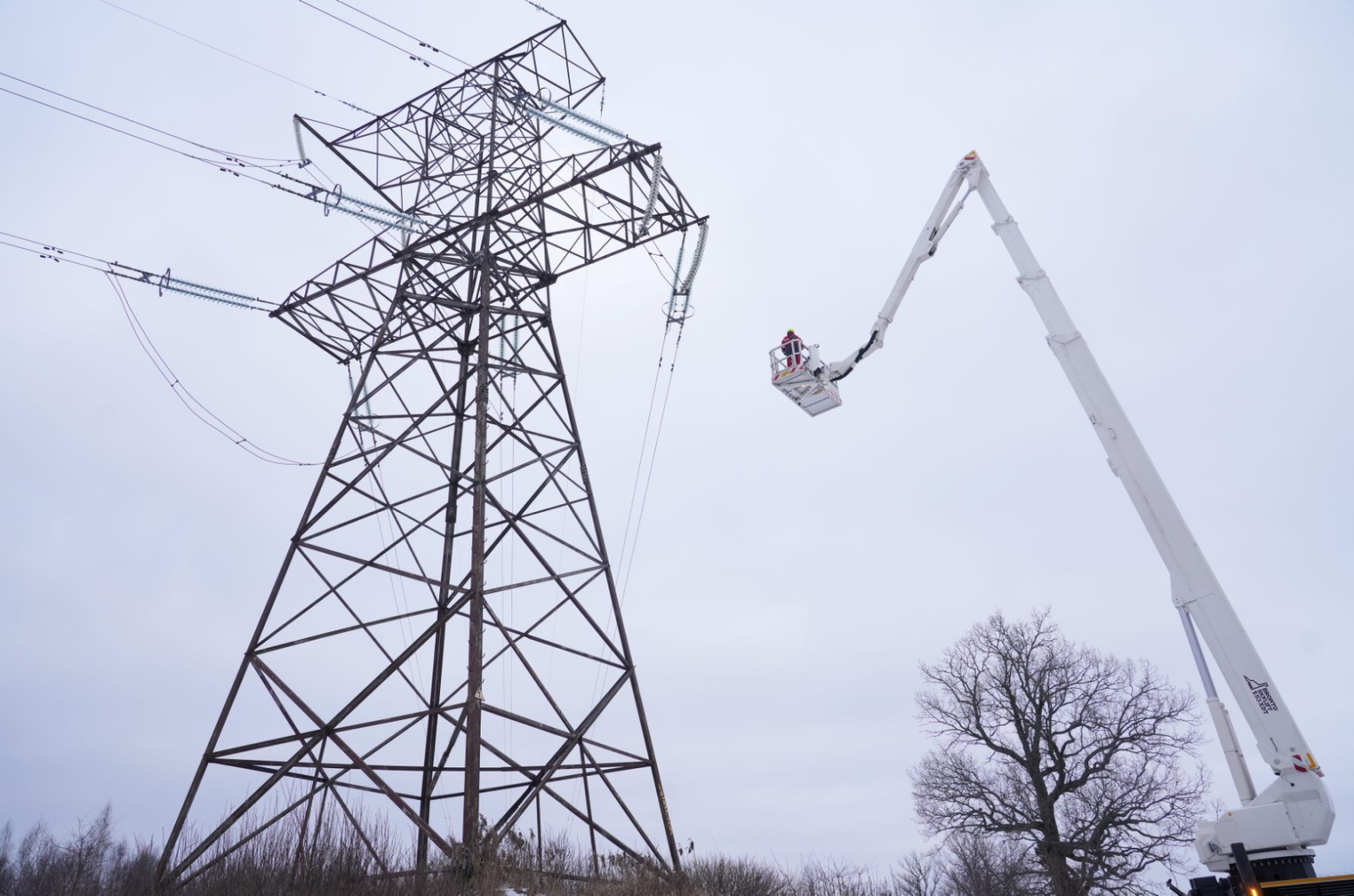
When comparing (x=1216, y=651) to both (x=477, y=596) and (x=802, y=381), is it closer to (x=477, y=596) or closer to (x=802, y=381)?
(x=802, y=381)

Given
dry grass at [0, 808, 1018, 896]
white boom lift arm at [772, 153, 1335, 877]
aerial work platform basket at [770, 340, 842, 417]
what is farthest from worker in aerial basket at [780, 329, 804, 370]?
dry grass at [0, 808, 1018, 896]

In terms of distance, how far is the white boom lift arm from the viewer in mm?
8703

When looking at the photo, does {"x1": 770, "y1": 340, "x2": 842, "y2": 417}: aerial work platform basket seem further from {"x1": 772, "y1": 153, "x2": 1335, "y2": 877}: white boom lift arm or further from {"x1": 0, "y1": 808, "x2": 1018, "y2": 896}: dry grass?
{"x1": 0, "y1": 808, "x2": 1018, "y2": 896}: dry grass

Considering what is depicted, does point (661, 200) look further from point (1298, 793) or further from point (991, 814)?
point (991, 814)

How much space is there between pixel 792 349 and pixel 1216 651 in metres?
7.11

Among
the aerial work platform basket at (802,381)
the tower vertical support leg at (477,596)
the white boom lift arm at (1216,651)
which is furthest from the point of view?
the aerial work platform basket at (802,381)

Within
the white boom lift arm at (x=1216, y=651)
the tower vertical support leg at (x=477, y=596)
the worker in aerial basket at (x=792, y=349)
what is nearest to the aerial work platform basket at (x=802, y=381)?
the worker in aerial basket at (x=792, y=349)

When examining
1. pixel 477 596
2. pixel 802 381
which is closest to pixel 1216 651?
pixel 802 381

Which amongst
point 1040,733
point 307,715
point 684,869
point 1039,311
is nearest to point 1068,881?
point 1040,733

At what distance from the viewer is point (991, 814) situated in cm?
2277

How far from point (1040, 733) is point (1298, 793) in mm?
15753

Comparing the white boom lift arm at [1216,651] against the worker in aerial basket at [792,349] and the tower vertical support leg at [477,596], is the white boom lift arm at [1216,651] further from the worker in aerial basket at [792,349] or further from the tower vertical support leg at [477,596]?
the tower vertical support leg at [477,596]

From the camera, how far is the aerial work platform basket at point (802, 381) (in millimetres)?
13320

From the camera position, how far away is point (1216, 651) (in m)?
9.56
